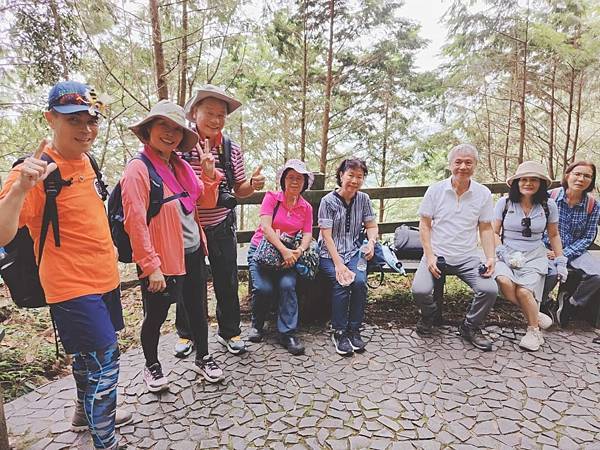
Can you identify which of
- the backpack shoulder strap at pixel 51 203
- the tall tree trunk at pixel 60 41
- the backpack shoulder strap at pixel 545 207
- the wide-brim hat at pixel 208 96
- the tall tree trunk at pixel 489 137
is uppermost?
the tall tree trunk at pixel 60 41

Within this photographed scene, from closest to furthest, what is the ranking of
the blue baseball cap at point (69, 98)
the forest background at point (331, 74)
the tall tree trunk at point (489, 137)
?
1. the blue baseball cap at point (69, 98)
2. the forest background at point (331, 74)
3. the tall tree trunk at point (489, 137)

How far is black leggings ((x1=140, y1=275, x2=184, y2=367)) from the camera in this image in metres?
2.39

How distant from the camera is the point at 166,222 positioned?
2.27m

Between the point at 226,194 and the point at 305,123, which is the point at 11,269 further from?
the point at 305,123

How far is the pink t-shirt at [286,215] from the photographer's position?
337 cm

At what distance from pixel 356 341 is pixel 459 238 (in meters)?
1.42

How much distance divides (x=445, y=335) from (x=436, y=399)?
105 centimetres

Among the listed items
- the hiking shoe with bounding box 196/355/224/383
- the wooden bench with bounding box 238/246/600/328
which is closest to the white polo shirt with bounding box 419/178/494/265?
the wooden bench with bounding box 238/246/600/328

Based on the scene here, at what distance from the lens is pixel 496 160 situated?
10.3 m

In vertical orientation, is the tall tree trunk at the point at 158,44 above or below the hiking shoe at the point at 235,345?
above

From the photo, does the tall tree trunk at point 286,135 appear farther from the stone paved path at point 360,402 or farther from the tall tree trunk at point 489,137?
the stone paved path at point 360,402

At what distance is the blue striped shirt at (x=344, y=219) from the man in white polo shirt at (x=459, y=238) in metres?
0.61

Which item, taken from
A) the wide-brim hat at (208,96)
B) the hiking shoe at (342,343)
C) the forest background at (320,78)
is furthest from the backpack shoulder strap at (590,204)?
the wide-brim hat at (208,96)

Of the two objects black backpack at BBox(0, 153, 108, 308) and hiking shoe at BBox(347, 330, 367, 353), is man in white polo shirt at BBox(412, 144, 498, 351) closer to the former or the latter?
hiking shoe at BBox(347, 330, 367, 353)
